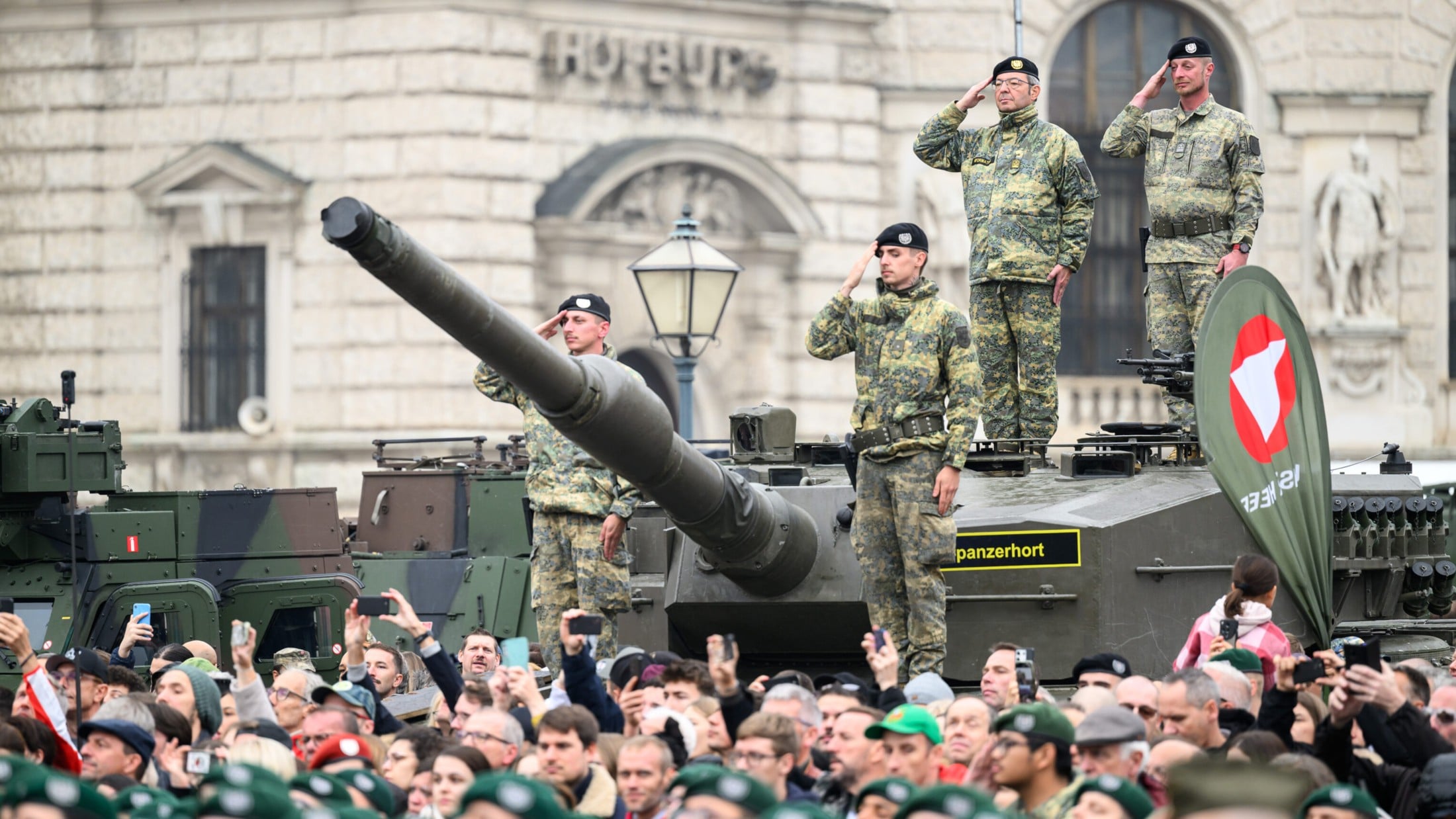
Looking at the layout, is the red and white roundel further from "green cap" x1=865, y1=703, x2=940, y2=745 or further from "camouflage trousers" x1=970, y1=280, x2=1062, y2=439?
"green cap" x1=865, y1=703, x2=940, y2=745

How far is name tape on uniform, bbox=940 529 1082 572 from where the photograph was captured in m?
9.09

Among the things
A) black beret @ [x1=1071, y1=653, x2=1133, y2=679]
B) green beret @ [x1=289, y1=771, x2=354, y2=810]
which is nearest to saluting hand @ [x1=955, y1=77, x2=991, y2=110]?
black beret @ [x1=1071, y1=653, x2=1133, y2=679]

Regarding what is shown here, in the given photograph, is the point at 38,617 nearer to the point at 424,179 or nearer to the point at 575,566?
the point at 575,566

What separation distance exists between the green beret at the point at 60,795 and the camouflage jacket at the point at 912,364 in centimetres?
415

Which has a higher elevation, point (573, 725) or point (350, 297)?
point (350, 297)

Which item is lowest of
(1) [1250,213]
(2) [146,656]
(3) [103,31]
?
(2) [146,656]

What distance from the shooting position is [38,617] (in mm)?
13234

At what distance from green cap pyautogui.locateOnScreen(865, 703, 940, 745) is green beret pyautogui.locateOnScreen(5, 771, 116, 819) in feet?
7.62

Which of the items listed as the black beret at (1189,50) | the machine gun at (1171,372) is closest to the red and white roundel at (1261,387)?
the machine gun at (1171,372)

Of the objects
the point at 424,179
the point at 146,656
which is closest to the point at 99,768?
the point at 146,656

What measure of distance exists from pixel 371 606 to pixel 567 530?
1.65 m

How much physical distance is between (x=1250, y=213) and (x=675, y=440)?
425 centimetres

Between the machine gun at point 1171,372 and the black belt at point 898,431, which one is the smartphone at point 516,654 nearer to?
the black belt at point 898,431

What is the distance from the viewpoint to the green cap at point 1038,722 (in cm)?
647
